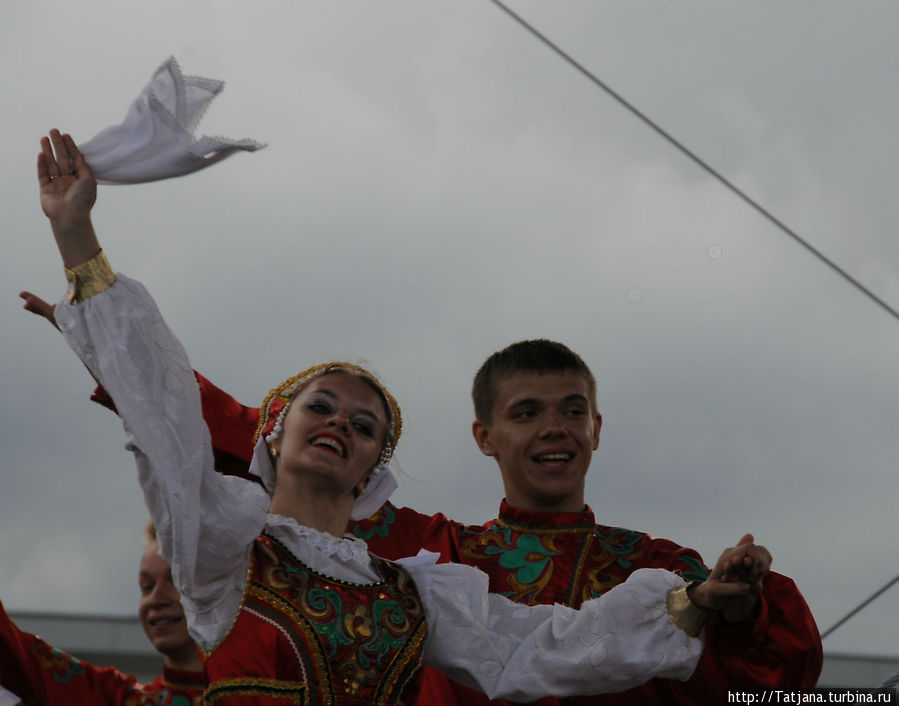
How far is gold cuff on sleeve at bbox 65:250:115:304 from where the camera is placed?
1772 mm

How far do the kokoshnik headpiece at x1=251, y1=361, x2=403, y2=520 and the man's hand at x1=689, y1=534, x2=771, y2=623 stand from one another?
551 millimetres

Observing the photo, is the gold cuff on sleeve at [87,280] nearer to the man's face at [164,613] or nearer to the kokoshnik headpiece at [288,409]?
the kokoshnik headpiece at [288,409]

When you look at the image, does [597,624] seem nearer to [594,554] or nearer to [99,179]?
[594,554]

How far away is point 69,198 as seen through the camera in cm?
178

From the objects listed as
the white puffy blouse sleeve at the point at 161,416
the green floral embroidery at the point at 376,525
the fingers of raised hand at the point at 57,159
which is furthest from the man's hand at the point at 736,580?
the fingers of raised hand at the point at 57,159

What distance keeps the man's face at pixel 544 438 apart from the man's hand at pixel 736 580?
55 centimetres

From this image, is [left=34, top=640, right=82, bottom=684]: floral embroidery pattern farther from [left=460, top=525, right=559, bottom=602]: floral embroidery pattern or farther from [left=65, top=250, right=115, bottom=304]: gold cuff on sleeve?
[left=65, top=250, right=115, bottom=304]: gold cuff on sleeve

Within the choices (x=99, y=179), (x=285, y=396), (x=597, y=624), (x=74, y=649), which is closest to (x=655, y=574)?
(x=597, y=624)

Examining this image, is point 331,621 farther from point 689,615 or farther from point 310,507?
point 689,615

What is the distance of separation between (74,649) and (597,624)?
3556mm

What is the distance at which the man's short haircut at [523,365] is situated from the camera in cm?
262

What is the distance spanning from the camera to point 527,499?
2.56 m

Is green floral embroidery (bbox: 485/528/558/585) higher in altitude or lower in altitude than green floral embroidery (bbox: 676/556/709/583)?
lower

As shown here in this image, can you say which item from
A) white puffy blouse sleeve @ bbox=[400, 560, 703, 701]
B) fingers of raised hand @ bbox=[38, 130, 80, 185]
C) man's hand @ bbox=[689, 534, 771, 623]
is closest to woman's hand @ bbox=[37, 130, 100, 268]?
fingers of raised hand @ bbox=[38, 130, 80, 185]
